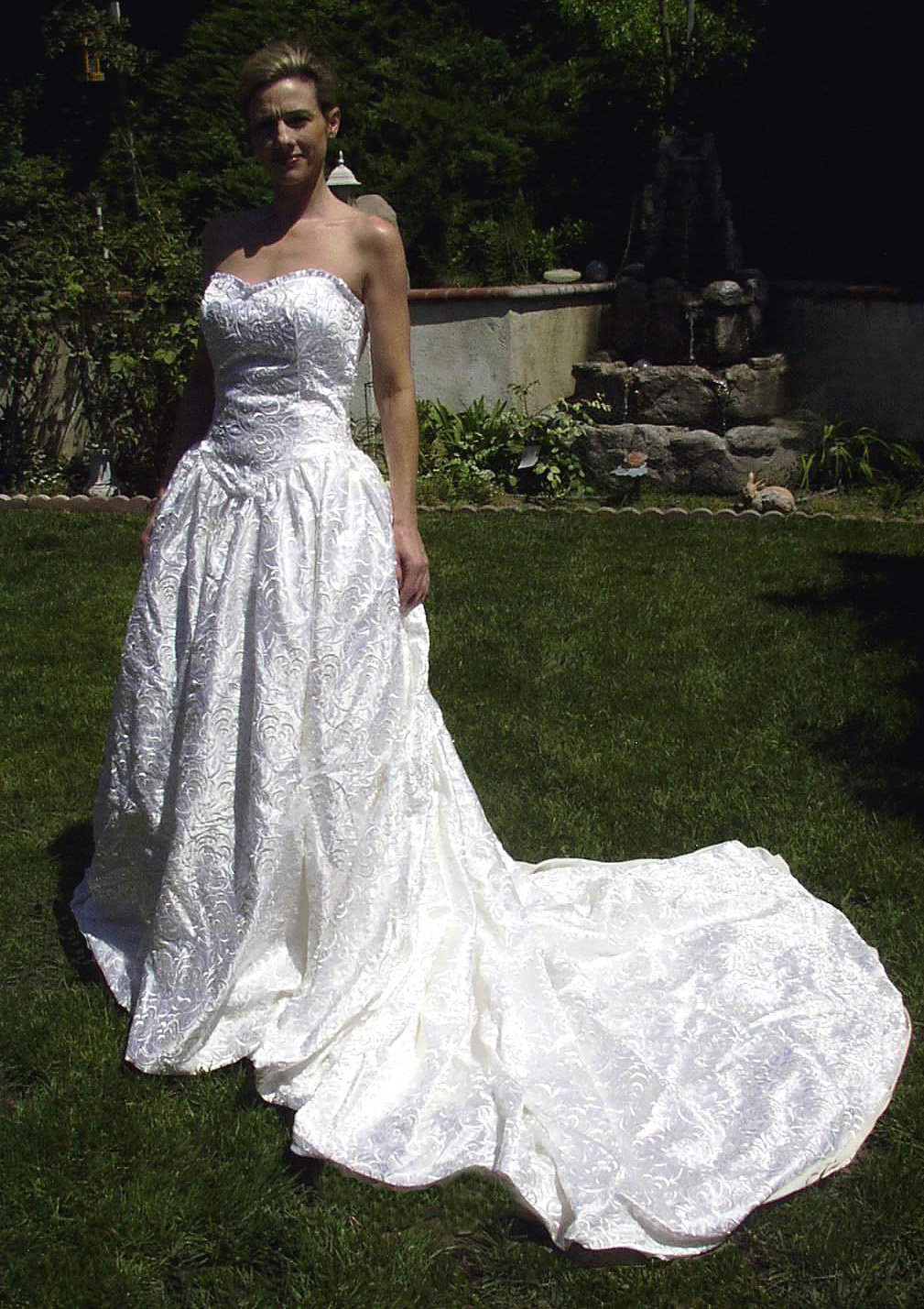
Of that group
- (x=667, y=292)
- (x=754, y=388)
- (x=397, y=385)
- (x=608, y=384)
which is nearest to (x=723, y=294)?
(x=667, y=292)

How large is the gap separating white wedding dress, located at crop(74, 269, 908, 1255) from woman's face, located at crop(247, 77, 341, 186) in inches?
9.5

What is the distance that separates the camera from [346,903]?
2.66 m

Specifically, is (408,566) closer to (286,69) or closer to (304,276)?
(304,276)

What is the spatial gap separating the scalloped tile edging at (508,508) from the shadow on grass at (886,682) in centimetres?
99

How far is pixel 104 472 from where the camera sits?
8.05m

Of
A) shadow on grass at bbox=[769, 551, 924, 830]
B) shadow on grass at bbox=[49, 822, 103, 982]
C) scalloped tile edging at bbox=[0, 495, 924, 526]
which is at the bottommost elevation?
shadow on grass at bbox=[49, 822, 103, 982]

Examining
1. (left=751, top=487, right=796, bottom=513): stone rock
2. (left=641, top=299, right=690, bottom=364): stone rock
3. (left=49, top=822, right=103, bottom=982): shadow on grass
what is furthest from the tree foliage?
(left=49, top=822, right=103, bottom=982): shadow on grass

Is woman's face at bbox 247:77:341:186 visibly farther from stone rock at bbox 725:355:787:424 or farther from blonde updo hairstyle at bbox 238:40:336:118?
stone rock at bbox 725:355:787:424

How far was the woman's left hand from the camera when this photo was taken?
9.24 ft

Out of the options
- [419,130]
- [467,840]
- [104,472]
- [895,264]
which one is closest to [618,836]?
[467,840]

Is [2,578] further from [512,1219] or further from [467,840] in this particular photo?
[512,1219]

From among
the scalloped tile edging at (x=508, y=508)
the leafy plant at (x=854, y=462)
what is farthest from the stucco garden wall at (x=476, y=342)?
the leafy plant at (x=854, y=462)

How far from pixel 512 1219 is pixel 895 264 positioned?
9.46m

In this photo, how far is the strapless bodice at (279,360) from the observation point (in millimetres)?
2631
